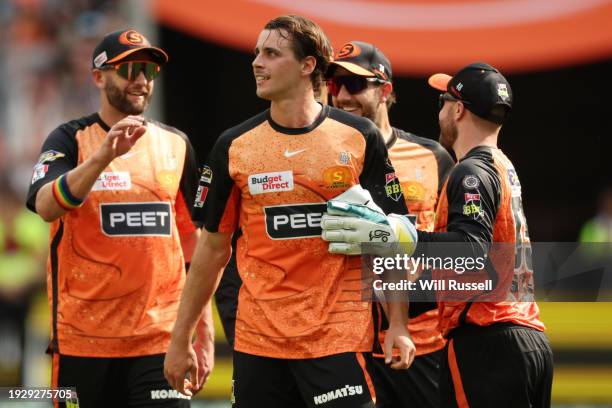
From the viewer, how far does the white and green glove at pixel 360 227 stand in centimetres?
486

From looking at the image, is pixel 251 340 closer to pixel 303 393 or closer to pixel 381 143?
pixel 303 393

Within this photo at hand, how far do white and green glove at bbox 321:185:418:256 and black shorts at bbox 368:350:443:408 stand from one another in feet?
4.38

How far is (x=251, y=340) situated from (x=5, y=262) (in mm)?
6596

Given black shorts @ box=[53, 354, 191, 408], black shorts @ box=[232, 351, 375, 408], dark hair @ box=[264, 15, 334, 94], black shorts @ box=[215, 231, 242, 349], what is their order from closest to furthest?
black shorts @ box=[232, 351, 375, 408], dark hair @ box=[264, 15, 334, 94], black shorts @ box=[53, 354, 191, 408], black shorts @ box=[215, 231, 242, 349]

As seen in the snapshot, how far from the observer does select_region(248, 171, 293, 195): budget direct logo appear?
499 centimetres

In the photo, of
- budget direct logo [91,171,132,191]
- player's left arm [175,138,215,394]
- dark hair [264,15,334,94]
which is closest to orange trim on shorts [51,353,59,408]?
player's left arm [175,138,215,394]

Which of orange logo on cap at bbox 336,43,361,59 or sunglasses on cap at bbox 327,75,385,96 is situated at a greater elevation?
orange logo on cap at bbox 336,43,361,59

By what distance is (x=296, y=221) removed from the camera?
196 inches

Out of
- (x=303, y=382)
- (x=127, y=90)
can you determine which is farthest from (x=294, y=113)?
(x=127, y=90)

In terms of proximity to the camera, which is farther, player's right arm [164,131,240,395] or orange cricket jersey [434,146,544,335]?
player's right arm [164,131,240,395]

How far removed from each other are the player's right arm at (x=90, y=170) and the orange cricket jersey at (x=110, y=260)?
0.12 m

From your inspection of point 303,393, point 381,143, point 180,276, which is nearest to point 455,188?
point 381,143

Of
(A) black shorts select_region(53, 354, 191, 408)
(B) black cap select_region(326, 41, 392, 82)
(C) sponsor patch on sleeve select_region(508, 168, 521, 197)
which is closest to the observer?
(C) sponsor patch on sleeve select_region(508, 168, 521, 197)

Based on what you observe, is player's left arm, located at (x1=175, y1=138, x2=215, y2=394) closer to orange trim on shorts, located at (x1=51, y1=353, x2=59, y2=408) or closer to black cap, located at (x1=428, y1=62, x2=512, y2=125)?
orange trim on shorts, located at (x1=51, y1=353, x2=59, y2=408)
